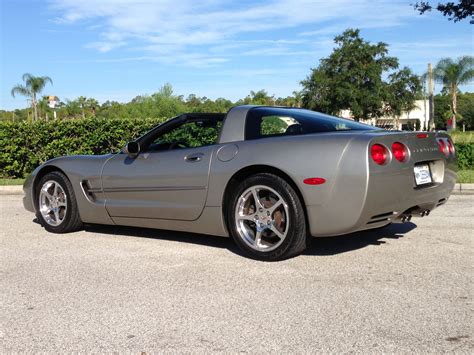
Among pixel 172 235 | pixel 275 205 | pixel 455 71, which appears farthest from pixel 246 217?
pixel 455 71

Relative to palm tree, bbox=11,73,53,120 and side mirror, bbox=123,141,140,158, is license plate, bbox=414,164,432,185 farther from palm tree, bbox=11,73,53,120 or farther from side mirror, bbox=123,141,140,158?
palm tree, bbox=11,73,53,120

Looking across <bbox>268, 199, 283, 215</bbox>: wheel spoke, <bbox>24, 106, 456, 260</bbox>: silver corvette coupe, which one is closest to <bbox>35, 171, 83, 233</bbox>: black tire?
<bbox>24, 106, 456, 260</bbox>: silver corvette coupe

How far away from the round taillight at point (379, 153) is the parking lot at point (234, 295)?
2.80ft

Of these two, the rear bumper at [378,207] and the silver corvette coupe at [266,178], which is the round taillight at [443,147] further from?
the rear bumper at [378,207]

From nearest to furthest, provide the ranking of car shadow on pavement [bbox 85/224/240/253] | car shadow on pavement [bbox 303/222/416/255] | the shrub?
car shadow on pavement [bbox 303/222/416/255], car shadow on pavement [bbox 85/224/240/253], the shrub

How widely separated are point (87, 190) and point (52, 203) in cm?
58

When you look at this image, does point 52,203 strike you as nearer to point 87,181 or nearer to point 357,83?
point 87,181

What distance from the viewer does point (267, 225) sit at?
4.58 meters

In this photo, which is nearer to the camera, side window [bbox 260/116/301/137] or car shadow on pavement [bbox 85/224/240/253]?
side window [bbox 260/116/301/137]

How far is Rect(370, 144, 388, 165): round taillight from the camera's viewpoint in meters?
4.18

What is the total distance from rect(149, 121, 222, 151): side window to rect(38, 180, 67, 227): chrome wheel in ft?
4.37

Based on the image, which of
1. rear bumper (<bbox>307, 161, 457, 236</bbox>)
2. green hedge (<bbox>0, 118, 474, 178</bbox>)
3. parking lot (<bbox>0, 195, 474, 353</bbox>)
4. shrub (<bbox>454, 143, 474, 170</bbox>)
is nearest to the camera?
parking lot (<bbox>0, 195, 474, 353</bbox>)

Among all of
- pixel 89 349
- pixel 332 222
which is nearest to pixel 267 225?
pixel 332 222

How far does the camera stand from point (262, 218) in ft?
15.1
